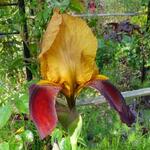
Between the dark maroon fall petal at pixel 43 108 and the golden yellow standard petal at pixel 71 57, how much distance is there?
47 millimetres

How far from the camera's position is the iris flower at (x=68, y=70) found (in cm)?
85

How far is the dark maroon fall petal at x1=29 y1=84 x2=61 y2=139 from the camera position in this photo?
793 millimetres

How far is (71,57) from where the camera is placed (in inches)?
35.5

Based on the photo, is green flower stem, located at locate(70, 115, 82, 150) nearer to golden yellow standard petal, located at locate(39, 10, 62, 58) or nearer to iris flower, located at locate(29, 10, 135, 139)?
iris flower, located at locate(29, 10, 135, 139)

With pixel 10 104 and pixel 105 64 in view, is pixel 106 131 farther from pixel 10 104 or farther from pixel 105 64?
pixel 10 104

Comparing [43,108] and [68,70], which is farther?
[68,70]

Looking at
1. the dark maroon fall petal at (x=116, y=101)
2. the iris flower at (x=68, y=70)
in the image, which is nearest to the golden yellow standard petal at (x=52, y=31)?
the iris flower at (x=68, y=70)

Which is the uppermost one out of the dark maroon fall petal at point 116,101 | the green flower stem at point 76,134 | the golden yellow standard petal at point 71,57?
the golden yellow standard petal at point 71,57

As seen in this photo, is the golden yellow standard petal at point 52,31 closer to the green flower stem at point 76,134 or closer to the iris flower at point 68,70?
the iris flower at point 68,70

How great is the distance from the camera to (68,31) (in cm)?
89

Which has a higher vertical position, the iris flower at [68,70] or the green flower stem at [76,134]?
the iris flower at [68,70]

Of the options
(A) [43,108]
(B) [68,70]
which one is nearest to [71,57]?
(B) [68,70]

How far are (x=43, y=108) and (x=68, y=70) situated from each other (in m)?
0.13

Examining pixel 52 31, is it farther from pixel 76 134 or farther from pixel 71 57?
pixel 76 134
